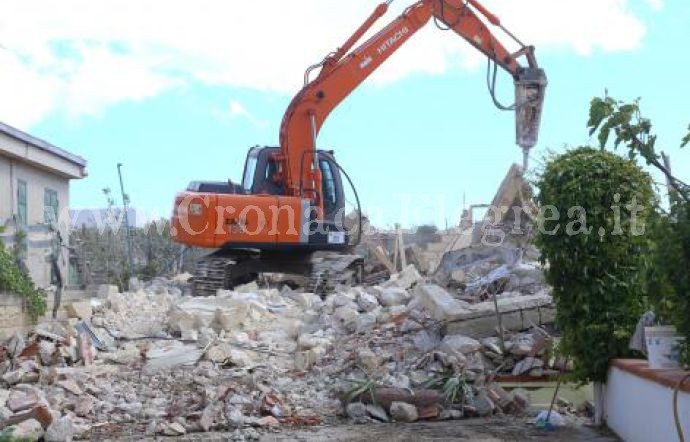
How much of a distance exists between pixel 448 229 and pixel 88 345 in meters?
15.8

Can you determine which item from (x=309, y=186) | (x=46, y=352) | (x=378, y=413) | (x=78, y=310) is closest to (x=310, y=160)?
(x=309, y=186)

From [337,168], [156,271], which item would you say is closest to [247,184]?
[337,168]

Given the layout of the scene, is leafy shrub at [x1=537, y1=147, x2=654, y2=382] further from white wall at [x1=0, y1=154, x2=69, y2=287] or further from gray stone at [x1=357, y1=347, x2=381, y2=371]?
white wall at [x1=0, y1=154, x2=69, y2=287]

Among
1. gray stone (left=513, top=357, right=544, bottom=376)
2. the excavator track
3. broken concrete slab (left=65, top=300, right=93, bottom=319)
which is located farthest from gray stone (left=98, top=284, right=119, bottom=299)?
gray stone (left=513, top=357, right=544, bottom=376)

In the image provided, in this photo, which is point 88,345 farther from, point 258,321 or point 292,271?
point 292,271

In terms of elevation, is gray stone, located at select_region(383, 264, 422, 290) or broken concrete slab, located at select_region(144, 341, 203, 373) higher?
gray stone, located at select_region(383, 264, 422, 290)

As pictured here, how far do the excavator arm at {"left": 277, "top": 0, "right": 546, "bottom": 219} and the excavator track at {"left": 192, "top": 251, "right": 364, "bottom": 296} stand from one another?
3.64ft

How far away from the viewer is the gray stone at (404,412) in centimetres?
885

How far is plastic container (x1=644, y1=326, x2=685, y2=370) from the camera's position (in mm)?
6500

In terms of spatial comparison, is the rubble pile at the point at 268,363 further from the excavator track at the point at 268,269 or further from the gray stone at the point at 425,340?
the excavator track at the point at 268,269

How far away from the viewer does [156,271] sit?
22.8 meters

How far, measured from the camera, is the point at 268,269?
711 inches

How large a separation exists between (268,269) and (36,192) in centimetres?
473

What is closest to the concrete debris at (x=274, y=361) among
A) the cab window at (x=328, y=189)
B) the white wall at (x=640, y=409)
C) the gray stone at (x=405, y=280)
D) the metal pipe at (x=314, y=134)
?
the white wall at (x=640, y=409)
